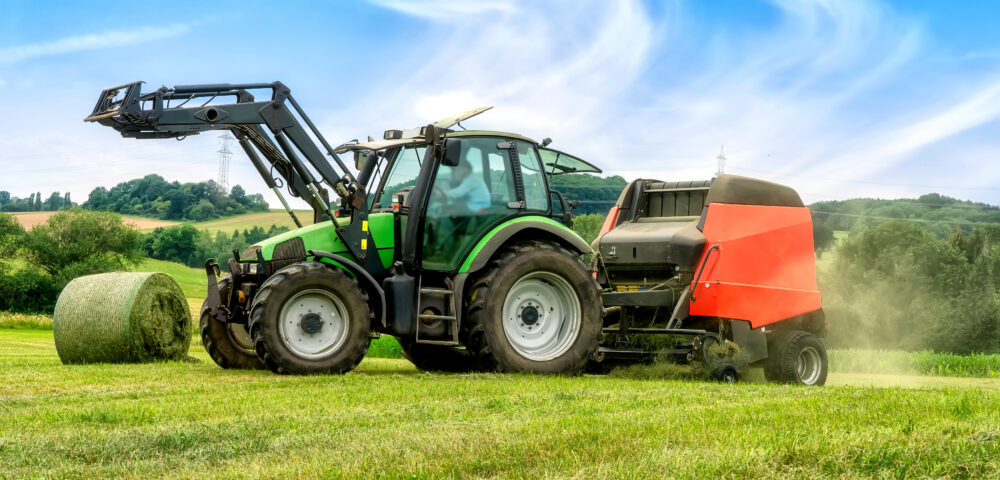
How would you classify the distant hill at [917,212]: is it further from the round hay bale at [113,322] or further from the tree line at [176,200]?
the tree line at [176,200]

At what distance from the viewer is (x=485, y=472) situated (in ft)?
13.6

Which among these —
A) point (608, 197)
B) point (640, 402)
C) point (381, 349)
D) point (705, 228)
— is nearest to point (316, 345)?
point (640, 402)

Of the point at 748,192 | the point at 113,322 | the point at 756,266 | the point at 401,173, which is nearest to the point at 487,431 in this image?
the point at 401,173

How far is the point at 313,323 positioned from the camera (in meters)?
9.05

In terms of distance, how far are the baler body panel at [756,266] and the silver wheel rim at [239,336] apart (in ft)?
15.4

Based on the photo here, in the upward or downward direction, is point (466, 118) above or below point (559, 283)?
above

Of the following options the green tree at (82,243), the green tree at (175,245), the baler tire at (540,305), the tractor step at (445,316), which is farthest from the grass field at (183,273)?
the baler tire at (540,305)

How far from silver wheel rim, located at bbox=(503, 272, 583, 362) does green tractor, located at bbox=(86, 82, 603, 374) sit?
1 cm

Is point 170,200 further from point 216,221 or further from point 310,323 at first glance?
point 310,323

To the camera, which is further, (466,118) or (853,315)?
(853,315)

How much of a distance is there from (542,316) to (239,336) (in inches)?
126

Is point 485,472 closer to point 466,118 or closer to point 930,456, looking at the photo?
point 930,456

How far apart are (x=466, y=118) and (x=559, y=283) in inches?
79.0

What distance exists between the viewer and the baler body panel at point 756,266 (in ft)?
33.3
